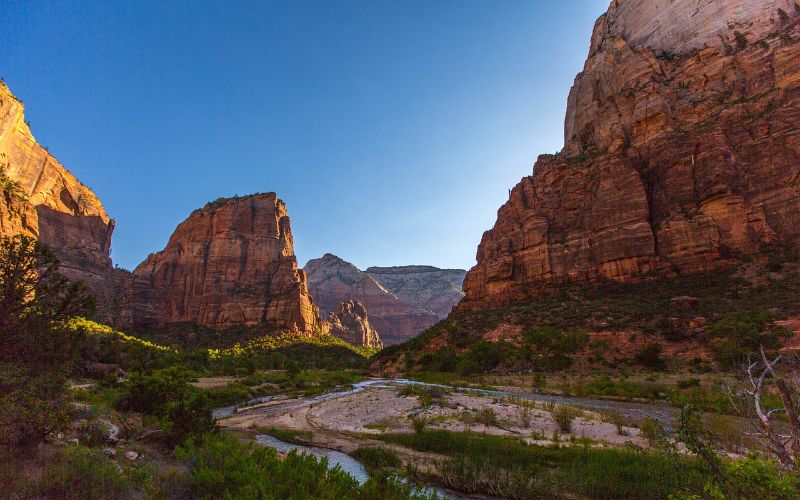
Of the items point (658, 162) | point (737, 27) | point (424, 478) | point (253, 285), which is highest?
point (737, 27)

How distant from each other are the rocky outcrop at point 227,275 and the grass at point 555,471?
319ft

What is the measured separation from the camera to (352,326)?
174250 mm

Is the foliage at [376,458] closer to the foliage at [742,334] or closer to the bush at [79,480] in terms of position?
the bush at [79,480]

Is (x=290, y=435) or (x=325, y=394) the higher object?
(x=290, y=435)

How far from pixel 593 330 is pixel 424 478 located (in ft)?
147

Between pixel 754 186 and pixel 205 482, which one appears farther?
pixel 754 186

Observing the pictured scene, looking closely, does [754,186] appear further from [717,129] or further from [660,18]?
[660,18]

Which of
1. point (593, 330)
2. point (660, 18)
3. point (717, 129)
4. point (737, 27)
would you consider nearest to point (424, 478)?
point (593, 330)

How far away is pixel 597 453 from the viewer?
38.6 feet

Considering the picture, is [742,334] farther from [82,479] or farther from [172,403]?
[82,479]

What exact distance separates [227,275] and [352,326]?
2934 inches

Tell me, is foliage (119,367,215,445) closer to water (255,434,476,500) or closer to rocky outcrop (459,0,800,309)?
water (255,434,476,500)

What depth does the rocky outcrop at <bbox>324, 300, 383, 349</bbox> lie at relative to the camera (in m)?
161

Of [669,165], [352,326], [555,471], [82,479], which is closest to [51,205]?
[82,479]
